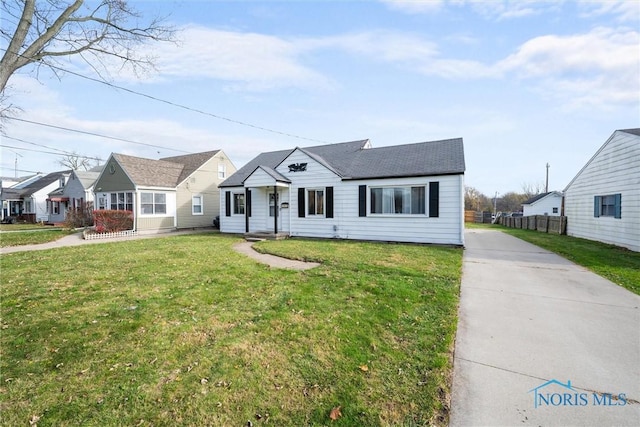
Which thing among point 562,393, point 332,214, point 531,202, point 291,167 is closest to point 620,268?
point 562,393

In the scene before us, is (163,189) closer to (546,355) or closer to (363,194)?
(363,194)

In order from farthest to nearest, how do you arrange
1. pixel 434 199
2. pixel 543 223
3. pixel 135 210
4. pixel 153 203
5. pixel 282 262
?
pixel 543 223, pixel 153 203, pixel 135 210, pixel 434 199, pixel 282 262

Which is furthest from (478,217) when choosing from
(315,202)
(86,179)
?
(86,179)

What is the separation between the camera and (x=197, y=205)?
21.5m

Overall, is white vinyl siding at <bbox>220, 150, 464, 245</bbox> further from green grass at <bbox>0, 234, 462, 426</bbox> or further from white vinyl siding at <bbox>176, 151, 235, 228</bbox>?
white vinyl siding at <bbox>176, 151, 235, 228</bbox>

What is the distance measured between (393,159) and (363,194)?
237 centimetres

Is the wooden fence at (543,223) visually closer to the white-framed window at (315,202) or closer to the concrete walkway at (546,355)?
the concrete walkway at (546,355)

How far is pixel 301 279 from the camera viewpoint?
6203 millimetres

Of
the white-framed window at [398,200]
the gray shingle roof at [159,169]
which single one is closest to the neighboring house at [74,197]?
the gray shingle roof at [159,169]

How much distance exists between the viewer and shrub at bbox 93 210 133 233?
1622 cm

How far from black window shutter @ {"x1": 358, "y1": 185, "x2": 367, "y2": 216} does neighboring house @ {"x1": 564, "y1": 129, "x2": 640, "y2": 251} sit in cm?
1022

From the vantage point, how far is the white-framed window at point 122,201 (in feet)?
61.4

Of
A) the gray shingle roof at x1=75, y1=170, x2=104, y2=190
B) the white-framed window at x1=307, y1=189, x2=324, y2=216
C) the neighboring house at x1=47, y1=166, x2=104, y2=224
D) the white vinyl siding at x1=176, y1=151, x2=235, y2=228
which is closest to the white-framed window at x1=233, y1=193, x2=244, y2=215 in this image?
the white-framed window at x1=307, y1=189, x2=324, y2=216

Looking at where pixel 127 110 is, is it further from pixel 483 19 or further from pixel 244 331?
pixel 483 19
